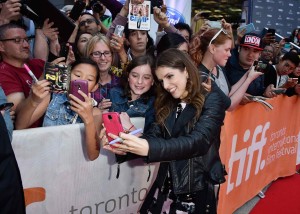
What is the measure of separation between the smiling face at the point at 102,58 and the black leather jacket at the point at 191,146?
3.84ft

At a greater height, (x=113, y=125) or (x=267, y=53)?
(x=267, y=53)

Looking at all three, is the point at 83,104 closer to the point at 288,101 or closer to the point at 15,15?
the point at 15,15

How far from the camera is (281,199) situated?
4.06 meters

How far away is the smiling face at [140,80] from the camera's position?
8.58 ft

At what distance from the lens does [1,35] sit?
271 cm

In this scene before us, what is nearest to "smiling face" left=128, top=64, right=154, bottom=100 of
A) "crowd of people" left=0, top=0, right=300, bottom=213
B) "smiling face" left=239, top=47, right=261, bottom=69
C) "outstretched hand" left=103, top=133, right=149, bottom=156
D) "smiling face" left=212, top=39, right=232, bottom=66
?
"crowd of people" left=0, top=0, right=300, bottom=213

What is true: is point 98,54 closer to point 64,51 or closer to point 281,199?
point 64,51

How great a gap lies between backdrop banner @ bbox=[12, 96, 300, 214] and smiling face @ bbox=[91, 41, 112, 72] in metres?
0.78

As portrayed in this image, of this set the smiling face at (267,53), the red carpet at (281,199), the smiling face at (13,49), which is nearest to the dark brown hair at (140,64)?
the smiling face at (13,49)

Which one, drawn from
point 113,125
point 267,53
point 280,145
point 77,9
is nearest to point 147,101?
point 113,125

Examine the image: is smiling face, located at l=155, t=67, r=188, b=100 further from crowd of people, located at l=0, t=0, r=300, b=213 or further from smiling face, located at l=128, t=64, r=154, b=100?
smiling face, located at l=128, t=64, r=154, b=100

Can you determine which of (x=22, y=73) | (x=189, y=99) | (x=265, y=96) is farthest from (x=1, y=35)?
(x=265, y=96)

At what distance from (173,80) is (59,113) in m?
0.84

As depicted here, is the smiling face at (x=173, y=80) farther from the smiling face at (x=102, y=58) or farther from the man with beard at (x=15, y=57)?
the smiling face at (x=102, y=58)
